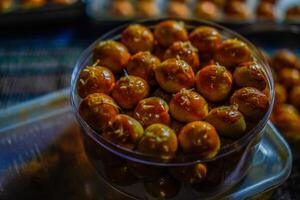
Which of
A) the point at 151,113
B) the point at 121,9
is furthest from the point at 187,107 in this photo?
the point at 121,9

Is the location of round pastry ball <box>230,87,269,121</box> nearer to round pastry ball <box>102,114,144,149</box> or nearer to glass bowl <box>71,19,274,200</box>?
glass bowl <box>71,19,274,200</box>

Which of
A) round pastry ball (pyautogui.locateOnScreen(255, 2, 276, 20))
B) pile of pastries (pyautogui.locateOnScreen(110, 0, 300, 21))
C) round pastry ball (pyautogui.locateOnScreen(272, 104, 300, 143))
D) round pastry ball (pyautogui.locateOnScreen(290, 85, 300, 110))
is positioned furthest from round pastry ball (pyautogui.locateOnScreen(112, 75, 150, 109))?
round pastry ball (pyautogui.locateOnScreen(255, 2, 276, 20))

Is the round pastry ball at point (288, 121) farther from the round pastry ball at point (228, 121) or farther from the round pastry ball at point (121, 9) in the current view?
the round pastry ball at point (121, 9)

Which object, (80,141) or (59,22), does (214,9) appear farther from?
(80,141)

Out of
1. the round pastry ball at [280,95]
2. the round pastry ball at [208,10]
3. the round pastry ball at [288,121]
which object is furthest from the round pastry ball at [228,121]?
the round pastry ball at [208,10]

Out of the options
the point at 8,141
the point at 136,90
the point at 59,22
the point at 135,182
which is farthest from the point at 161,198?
the point at 59,22

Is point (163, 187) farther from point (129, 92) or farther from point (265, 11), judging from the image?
point (265, 11)
